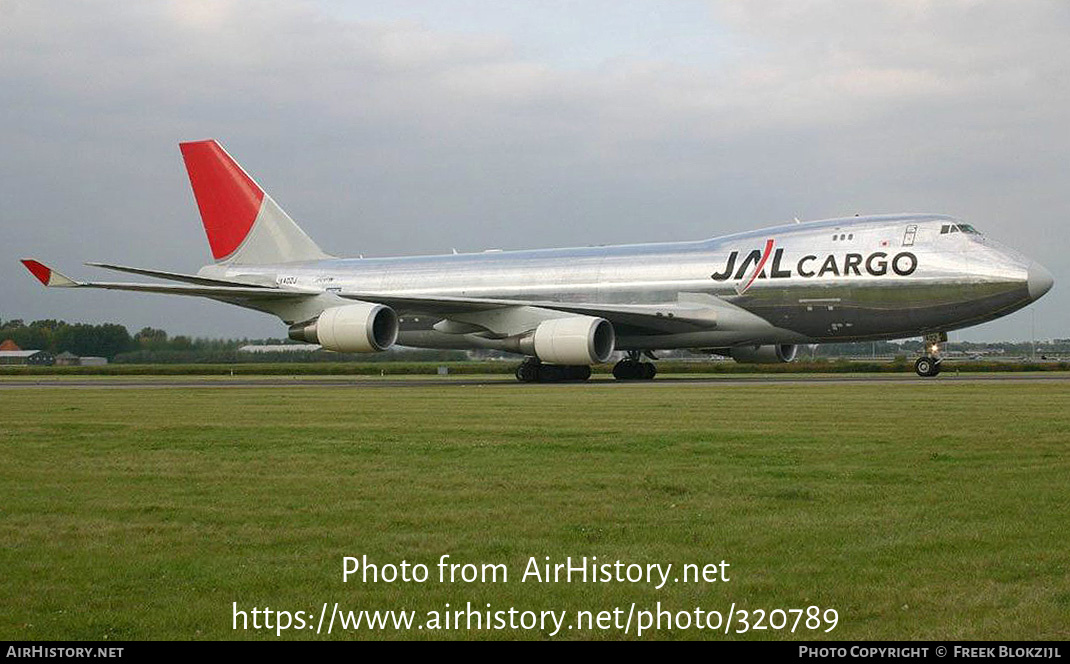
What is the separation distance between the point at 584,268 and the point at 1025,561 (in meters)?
27.4

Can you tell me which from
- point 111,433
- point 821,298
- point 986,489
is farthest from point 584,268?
point 986,489

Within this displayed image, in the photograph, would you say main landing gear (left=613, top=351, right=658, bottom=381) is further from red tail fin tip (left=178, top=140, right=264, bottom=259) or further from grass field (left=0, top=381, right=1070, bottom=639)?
grass field (left=0, top=381, right=1070, bottom=639)

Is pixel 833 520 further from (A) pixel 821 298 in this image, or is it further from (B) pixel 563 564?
(A) pixel 821 298

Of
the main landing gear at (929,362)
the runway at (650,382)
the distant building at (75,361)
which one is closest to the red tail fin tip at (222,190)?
the runway at (650,382)

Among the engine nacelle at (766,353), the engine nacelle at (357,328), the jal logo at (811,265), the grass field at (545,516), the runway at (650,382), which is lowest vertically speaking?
the grass field at (545,516)

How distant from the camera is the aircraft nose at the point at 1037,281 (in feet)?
89.9

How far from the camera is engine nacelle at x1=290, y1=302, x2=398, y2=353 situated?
1182 inches

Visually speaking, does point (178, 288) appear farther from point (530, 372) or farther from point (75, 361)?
point (75, 361)

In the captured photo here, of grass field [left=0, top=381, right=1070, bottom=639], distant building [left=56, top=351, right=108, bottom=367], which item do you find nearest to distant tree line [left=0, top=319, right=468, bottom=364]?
distant building [left=56, top=351, right=108, bottom=367]

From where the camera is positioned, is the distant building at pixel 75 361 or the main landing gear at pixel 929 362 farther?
the distant building at pixel 75 361

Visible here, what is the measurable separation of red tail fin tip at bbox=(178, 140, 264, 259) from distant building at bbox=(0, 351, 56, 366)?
946 inches

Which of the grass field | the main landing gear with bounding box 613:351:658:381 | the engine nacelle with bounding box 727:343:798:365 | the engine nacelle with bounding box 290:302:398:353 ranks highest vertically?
the engine nacelle with bounding box 290:302:398:353

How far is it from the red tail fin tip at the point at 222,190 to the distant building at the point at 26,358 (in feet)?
78.8

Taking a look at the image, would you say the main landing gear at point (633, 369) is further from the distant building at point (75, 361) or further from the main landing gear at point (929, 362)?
the distant building at point (75, 361)
